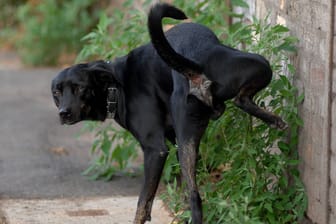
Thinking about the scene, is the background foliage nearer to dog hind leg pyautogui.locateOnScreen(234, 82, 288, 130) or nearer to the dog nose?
the dog nose

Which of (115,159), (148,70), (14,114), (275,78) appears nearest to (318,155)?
(275,78)

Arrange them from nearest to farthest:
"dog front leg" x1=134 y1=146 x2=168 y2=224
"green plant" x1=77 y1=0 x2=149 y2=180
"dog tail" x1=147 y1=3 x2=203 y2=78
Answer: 1. "dog tail" x1=147 y1=3 x2=203 y2=78
2. "dog front leg" x1=134 y1=146 x2=168 y2=224
3. "green plant" x1=77 y1=0 x2=149 y2=180

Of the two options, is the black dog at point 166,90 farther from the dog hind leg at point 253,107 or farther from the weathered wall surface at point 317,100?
the weathered wall surface at point 317,100

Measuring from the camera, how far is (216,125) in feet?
17.8

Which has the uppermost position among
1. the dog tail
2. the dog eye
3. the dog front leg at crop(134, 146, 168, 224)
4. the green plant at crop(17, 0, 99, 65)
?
the dog tail

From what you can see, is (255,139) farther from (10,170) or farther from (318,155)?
(10,170)

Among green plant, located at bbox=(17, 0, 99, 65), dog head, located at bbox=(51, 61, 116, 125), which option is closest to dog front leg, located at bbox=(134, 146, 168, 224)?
dog head, located at bbox=(51, 61, 116, 125)

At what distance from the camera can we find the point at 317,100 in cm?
486

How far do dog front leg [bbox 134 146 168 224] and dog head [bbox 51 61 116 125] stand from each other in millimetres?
455

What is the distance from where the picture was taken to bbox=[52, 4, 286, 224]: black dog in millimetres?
4566

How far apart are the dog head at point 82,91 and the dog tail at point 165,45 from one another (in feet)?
2.71

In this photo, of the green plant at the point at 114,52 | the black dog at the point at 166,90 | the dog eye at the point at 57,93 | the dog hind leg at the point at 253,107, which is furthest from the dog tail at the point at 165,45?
the green plant at the point at 114,52

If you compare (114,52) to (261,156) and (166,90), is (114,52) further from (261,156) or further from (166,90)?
(261,156)

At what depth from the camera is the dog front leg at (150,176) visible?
5.18m
